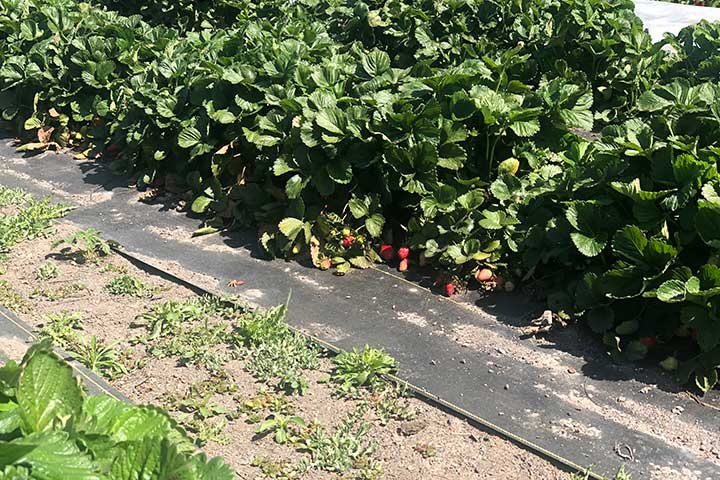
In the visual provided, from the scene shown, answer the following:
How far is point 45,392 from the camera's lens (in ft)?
5.82

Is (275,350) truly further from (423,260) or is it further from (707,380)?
(707,380)

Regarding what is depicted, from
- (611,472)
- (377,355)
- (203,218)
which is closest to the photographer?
(611,472)

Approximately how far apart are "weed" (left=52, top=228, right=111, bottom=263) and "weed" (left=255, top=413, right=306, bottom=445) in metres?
1.92

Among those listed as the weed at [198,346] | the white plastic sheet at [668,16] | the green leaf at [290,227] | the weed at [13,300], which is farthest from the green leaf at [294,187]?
the white plastic sheet at [668,16]

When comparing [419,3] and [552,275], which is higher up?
[419,3]

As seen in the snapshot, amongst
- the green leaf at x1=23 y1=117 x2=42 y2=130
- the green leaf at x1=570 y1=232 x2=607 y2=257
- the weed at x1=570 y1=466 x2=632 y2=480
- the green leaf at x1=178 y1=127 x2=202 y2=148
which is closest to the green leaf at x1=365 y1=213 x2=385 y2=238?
the green leaf at x1=570 y1=232 x2=607 y2=257

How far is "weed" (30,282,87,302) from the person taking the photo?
174 inches

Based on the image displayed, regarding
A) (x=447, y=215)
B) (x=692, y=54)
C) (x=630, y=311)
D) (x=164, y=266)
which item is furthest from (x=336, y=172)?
(x=692, y=54)

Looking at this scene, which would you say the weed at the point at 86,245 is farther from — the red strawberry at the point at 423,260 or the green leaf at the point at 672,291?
the green leaf at the point at 672,291

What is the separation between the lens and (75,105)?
670 cm

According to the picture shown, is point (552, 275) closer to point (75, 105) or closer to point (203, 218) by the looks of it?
point (203, 218)

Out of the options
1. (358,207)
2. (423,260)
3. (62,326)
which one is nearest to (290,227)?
(358,207)

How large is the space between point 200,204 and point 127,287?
0.95 m

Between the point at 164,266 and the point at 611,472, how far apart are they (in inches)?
104
